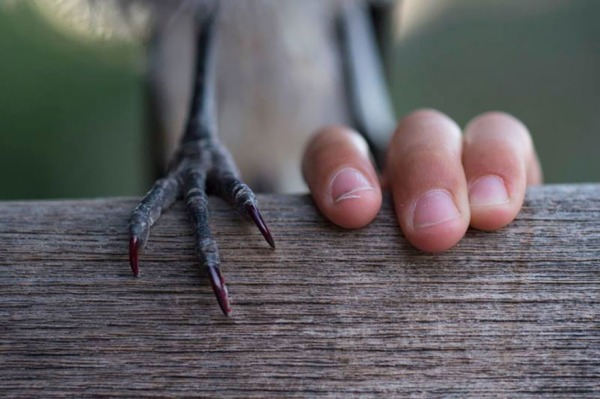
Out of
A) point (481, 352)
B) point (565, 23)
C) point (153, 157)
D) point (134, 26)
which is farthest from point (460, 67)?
point (481, 352)

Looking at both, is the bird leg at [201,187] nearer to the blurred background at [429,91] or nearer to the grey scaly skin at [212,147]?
the grey scaly skin at [212,147]

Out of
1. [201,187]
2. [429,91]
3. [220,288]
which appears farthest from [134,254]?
[429,91]

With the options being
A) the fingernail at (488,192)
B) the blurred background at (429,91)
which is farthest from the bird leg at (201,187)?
the blurred background at (429,91)

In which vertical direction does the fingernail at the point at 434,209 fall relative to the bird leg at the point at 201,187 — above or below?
above

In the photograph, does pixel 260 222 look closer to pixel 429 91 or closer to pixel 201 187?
pixel 201 187

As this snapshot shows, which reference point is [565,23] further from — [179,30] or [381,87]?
[179,30]

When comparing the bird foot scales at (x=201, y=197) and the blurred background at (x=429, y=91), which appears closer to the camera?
the bird foot scales at (x=201, y=197)
